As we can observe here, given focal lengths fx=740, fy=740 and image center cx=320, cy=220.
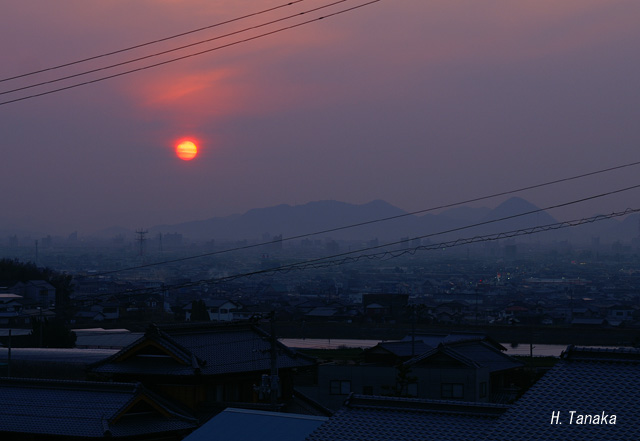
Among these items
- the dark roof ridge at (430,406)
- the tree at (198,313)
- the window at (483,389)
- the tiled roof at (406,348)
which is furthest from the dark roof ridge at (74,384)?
the tree at (198,313)

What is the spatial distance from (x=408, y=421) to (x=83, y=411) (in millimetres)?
7057

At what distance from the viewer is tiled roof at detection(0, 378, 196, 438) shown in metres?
12.2

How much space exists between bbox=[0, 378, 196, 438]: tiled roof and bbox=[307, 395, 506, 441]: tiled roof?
5657 millimetres

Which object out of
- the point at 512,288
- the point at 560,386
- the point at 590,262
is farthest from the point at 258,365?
the point at 590,262

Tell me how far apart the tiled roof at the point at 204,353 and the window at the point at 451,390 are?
468 centimetres

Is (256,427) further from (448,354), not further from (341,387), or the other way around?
(341,387)

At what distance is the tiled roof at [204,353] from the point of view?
14.5 m

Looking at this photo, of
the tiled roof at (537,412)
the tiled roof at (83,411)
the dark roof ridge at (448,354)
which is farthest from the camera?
the dark roof ridge at (448,354)

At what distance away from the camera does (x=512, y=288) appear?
332 feet

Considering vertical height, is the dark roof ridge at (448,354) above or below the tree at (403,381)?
above

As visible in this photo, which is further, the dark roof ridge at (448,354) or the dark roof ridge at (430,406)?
the dark roof ridge at (448,354)

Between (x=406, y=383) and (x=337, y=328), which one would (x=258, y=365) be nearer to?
(x=406, y=383)

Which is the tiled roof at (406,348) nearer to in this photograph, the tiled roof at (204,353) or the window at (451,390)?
the window at (451,390)

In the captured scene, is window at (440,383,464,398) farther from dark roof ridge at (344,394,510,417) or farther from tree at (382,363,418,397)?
dark roof ridge at (344,394,510,417)
